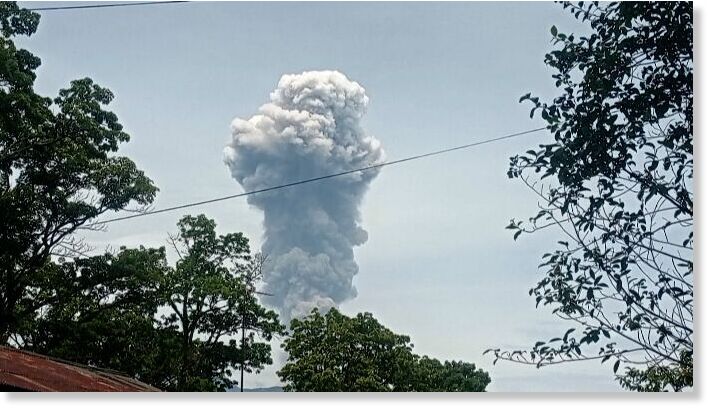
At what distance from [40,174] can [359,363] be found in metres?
2.03

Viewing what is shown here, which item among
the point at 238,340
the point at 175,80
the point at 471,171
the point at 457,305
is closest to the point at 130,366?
the point at 238,340

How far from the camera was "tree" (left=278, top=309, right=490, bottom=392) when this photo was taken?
3234mm

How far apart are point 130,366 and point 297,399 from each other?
134 centimetres

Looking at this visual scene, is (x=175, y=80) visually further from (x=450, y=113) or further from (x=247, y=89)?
(x=450, y=113)

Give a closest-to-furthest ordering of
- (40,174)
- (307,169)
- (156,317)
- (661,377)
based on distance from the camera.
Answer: (661,377) < (307,169) < (156,317) < (40,174)

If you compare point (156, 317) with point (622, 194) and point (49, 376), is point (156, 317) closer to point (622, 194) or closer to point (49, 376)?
point (49, 376)

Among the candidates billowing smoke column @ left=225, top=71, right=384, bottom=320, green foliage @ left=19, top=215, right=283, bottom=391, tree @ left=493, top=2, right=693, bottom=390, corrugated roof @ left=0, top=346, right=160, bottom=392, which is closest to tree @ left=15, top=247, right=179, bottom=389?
green foliage @ left=19, top=215, right=283, bottom=391

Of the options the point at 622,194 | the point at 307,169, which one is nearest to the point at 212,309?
the point at 307,169

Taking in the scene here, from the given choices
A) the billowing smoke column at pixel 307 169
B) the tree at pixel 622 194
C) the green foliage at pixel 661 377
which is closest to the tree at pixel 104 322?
the billowing smoke column at pixel 307 169

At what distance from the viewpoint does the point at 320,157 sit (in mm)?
3523

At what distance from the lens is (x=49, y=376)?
3086 millimetres

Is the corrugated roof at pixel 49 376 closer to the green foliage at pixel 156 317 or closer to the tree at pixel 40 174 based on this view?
the green foliage at pixel 156 317

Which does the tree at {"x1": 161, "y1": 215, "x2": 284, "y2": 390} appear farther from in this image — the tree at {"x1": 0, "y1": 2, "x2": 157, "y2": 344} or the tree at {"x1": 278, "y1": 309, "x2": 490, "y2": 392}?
the tree at {"x1": 0, "y1": 2, "x2": 157, "y2": 344}

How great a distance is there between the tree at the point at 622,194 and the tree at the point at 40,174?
192 centimetres
